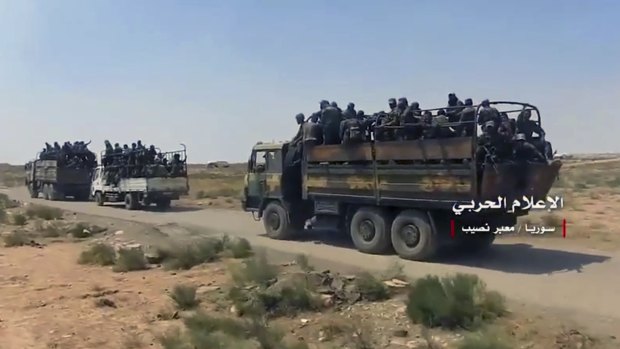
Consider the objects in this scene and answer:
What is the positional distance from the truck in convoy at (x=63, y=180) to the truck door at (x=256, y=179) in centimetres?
2197

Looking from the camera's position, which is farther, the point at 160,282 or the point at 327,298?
the point at 160,282

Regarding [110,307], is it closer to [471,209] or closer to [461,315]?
[461,315]

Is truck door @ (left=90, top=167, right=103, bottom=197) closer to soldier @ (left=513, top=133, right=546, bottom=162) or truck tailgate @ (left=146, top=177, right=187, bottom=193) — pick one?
truck tailgate @ (left=146, top=177, right=187, bottom=193)

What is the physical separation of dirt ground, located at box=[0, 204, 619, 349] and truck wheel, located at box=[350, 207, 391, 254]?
2.51 m

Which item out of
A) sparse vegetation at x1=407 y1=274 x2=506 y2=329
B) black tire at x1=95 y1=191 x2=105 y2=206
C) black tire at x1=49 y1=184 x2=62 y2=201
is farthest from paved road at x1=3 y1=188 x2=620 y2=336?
black tire at x1=49 y1=184 x2=62 y2=201

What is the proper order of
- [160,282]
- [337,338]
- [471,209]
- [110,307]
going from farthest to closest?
1. [471,209]
2. [160,282]
3. [110,307]
4. [337,338]

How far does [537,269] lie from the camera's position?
12.1 meters

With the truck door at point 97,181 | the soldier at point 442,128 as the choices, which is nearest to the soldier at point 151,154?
the truck door at point 97,181

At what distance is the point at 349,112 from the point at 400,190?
2.94 metres

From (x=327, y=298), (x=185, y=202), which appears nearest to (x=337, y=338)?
(x=327, y=298)

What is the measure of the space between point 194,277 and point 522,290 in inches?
222

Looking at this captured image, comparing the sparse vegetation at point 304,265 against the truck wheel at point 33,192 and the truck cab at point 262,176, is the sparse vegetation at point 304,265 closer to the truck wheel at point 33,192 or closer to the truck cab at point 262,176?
the truck cab at point 262,176

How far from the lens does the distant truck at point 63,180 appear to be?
37156 millimetres

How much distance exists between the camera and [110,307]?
980 cm
